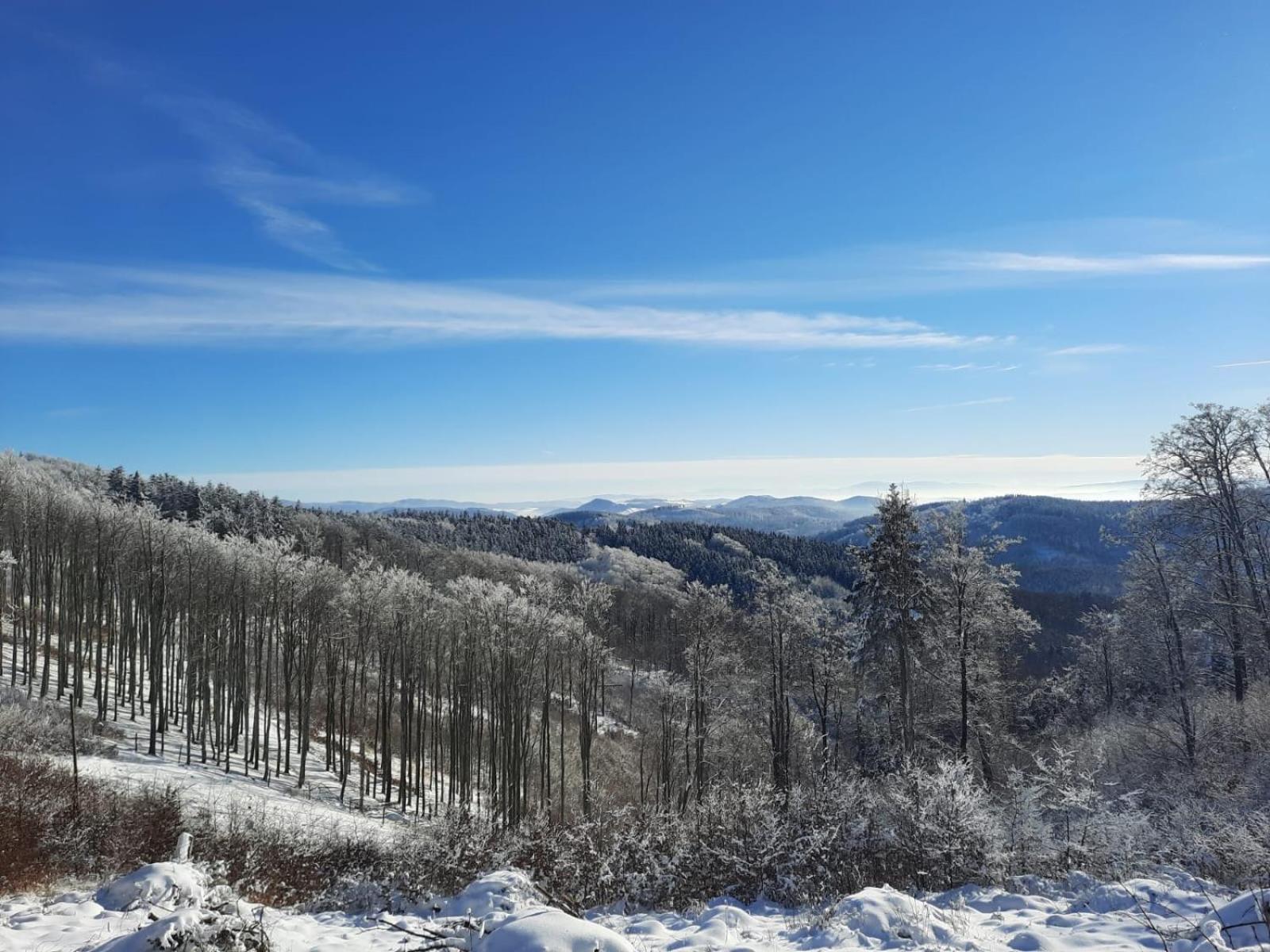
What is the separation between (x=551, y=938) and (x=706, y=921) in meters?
5.23

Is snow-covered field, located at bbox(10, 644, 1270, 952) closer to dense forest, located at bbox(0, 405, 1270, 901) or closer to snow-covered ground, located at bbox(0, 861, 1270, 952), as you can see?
snow-covered ground, located at bbox(0, 861, 1270, 952)

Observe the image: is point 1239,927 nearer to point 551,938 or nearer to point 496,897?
point 551,938

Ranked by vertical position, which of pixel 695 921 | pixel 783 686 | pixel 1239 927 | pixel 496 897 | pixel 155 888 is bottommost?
pixel 783 686

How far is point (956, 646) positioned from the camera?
77.8 ft

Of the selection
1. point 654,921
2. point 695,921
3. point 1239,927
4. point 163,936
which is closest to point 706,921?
point 695,921

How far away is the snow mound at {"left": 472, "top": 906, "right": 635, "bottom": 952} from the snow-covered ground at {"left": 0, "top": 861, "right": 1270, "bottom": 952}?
0.01m

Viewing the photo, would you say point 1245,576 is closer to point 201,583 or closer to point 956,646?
point 956,646

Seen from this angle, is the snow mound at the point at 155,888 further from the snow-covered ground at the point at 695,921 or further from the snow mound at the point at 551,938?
the snow mound at the point at 551,938

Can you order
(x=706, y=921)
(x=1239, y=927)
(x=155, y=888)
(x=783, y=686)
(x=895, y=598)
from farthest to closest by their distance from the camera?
(x=783, y=686) < (x=895, y=598) < (x=706, y=921) < (x=155, y=888) < (x=1239, y=927)

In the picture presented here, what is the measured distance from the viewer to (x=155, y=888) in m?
9.05

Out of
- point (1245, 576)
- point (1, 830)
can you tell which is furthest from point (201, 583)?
point (1245, 576)

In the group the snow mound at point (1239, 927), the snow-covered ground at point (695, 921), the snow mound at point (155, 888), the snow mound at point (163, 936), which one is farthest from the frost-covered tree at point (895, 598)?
the snow mound at point (163, 936)

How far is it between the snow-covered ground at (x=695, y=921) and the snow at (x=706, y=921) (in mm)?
21

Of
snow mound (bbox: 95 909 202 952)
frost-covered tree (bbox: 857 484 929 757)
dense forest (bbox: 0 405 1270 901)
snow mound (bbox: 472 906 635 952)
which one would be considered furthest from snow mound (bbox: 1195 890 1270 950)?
frost-covered tree (bbox: 857 484 929 757)
